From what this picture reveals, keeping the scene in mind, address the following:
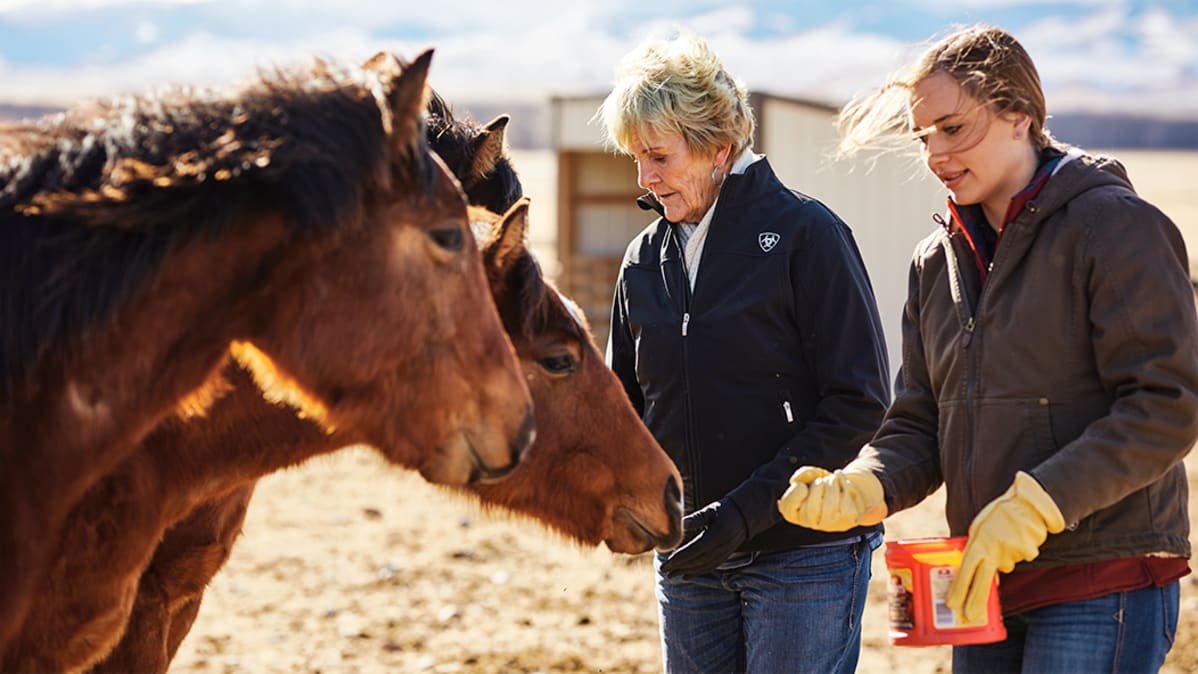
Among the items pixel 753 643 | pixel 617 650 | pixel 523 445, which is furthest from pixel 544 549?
pixel 523 445

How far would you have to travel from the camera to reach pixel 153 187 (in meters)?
2.28

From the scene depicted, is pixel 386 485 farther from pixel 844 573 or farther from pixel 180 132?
pixel 180 132

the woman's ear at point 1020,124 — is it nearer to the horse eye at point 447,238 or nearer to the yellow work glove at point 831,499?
the yellow work glove at point 831,499

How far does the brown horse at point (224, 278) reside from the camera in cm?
227

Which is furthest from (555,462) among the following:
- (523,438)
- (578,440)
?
(523,438)

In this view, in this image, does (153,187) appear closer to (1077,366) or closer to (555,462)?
(555,462)

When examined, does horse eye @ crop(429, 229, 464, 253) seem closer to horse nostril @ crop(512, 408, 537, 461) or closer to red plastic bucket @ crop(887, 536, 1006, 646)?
horse nostril @ crop(512, 408, 537, 461)

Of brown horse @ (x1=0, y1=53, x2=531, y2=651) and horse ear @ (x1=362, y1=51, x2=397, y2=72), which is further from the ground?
horse ear @ (x1=362, y1=51, x2=397, y2=72)

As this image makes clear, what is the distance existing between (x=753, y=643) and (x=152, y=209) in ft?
6.61

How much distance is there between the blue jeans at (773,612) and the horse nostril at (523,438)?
0.98 m

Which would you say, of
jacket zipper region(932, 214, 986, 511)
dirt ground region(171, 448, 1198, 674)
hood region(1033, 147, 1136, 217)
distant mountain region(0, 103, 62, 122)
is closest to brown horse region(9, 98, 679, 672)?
jacket zipper region(932, 214, 986, 511)

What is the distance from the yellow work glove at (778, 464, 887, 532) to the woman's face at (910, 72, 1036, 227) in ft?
2.43

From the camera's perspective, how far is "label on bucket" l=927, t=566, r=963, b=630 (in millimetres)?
2756

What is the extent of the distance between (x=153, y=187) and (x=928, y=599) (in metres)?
1.93
